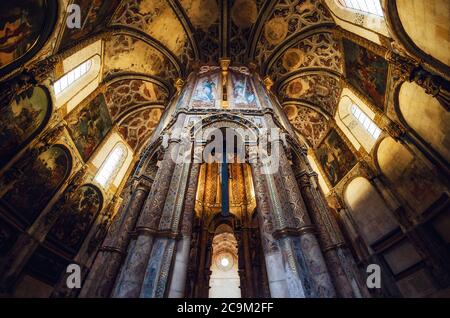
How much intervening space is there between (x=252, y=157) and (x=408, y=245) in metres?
8.32

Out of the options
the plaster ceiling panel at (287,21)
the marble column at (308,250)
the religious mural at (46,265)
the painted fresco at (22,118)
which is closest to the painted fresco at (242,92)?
the plaster ceiling panel at (287,21)

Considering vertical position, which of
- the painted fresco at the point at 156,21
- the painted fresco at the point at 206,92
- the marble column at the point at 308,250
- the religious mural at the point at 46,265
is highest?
the painted fresco at the point at 156,21

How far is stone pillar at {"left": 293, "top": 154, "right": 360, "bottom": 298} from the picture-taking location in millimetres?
5110

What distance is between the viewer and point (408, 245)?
9773 millimetres

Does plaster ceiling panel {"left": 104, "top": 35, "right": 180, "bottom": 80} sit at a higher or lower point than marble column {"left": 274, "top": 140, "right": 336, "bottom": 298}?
higher

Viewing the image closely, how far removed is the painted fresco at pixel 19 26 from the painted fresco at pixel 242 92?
731 cm

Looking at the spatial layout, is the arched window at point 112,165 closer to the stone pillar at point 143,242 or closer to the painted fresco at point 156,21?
the painted fresco at point 156,21

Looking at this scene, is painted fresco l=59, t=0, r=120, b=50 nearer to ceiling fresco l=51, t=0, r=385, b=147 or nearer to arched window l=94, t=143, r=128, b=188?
ceiling fresco l=51, t=0, r=385, b=147

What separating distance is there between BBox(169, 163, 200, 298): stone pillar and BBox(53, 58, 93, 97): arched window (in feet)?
25.8

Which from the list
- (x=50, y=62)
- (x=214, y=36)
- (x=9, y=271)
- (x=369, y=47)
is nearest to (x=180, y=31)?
(x=214, y=36)

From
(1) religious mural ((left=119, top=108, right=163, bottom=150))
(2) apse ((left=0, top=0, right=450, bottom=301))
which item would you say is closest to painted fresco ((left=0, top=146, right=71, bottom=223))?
(2) apse ((left=0, top=0, right=450, bottom=301))

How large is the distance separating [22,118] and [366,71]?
1505 centimetres

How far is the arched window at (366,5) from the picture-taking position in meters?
8.66

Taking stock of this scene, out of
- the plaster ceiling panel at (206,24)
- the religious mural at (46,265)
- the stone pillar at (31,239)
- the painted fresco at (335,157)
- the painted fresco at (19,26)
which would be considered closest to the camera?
the painted fresco at (19,26)
